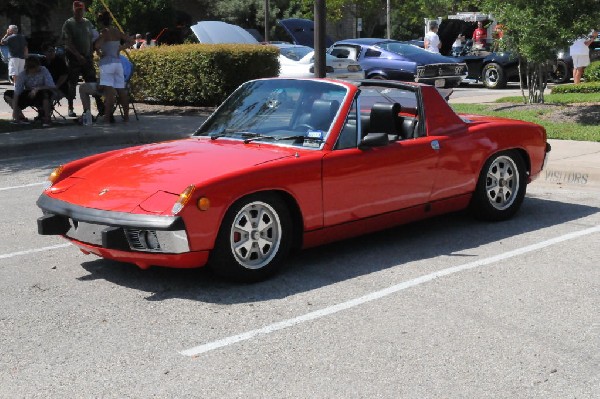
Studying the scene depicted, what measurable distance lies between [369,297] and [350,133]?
146cm

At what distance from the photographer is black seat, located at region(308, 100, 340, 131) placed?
21.5ft

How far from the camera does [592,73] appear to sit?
893 inches

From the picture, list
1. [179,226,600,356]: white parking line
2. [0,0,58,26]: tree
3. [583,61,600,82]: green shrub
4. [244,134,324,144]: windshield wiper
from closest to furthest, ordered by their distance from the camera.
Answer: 1. [179,226,600,356]: white parking line
2. [244,134,324,144]: windshield wiper
3. [0,0,58,26]: tree
4. [583,61,600,82]: green shrub

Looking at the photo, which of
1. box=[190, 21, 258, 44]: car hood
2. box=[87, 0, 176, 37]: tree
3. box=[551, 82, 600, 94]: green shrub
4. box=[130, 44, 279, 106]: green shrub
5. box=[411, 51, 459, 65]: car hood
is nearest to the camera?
box=[130, 44, 279, 106]: green shrub

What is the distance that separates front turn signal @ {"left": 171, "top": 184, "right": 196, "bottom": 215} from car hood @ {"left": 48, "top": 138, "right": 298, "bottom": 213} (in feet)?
0.16

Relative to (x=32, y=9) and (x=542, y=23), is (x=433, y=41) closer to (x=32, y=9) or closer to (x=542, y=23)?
(x=32, y=9)

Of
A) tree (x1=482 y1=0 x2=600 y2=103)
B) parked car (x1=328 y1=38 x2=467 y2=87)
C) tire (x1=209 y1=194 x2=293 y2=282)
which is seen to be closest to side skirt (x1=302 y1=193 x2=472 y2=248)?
→ tire (x1=209 y1=194 x2=293 y2=282)

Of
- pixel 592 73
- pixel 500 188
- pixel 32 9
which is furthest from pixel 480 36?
pixel 500 188

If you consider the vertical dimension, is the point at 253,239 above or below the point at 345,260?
above

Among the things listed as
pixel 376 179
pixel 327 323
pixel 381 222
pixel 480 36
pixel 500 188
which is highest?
pixel 480 36

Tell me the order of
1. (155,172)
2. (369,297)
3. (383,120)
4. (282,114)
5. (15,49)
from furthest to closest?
(15,49)
(383,120)
(282,114)
(155,172)
(369,297)

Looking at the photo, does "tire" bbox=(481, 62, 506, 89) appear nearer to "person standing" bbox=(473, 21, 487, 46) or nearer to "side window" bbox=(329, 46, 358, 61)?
"side window" bbox=(329, 46, 358, 61)

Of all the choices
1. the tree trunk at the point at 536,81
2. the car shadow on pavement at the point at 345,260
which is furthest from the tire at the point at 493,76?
the car shadow on pavement at the point at 345,260

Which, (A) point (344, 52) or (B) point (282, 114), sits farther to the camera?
(A) point (344, 52)
